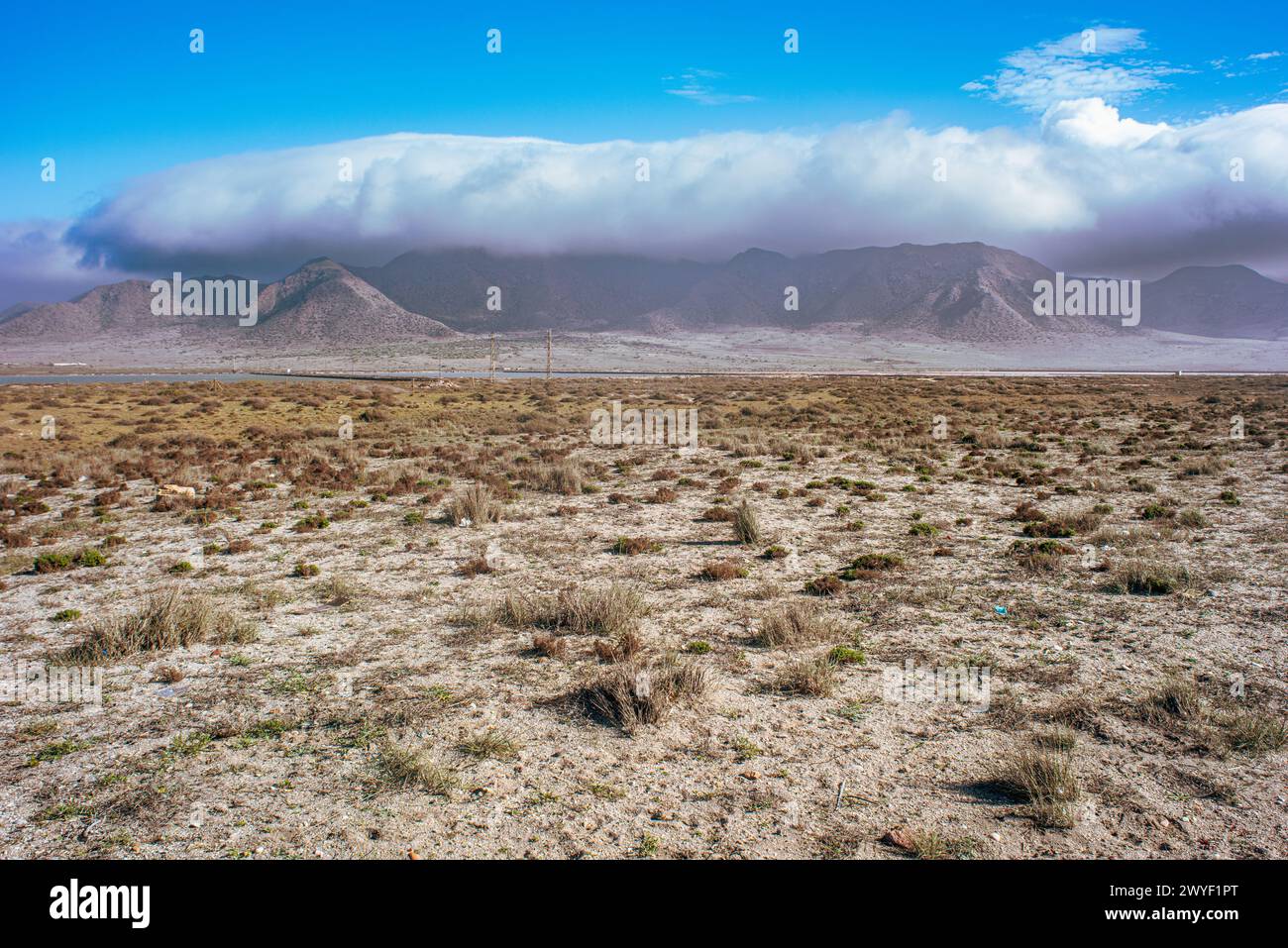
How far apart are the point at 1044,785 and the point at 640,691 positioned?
3.49 m

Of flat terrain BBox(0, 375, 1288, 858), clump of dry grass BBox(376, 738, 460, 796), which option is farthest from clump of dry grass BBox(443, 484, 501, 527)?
clump of dry grass BBox(376, 738, 460, 796)

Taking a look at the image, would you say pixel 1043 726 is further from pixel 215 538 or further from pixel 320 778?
pixel 215 538

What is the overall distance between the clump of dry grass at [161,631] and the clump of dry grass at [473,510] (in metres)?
6.47

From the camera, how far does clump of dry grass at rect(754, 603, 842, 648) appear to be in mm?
9250

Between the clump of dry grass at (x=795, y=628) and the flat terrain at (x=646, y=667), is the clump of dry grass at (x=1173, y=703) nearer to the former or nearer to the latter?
the flat terrain at (x=646, y=667)

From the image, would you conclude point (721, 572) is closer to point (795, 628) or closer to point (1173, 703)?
point (795, 628)

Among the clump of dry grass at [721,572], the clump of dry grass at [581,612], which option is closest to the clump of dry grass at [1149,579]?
the clump of dry grass at [721,572]

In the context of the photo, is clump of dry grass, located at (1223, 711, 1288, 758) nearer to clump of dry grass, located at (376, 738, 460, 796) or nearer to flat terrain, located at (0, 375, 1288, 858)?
flat terrain, located at (0, 375, 1288, 858)

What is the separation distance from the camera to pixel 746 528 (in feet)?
48.5

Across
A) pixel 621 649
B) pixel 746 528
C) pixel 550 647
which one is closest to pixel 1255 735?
pixel 621 649

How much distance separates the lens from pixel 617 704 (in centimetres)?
742

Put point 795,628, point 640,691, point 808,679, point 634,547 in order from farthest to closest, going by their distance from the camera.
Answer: point 634,547
point 795,628
point 808,679
point 640,691
